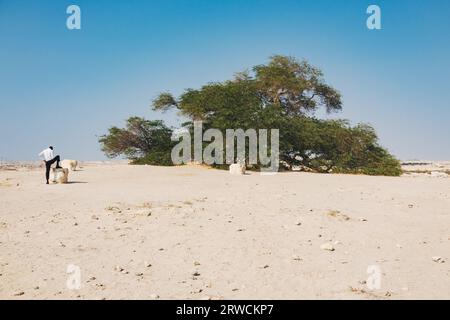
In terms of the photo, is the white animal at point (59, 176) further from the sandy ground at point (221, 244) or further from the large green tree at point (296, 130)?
the large green tree at point (296, 130)

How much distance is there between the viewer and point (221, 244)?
7602mm

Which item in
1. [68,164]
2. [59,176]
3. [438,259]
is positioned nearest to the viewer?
[438,259]

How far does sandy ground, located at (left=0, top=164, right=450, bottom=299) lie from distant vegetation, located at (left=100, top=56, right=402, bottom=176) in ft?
43.0

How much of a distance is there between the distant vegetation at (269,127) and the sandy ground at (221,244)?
43.0 ft

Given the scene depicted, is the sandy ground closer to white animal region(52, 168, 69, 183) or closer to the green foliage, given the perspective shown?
white animal region(52, 168, 69, 183)

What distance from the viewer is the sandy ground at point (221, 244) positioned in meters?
5.69

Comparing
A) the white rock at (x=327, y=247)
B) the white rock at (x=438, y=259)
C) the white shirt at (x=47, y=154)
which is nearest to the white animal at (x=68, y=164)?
the white shirt at (x=47, y=154)

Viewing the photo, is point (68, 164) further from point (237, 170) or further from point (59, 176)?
point (237, 170)

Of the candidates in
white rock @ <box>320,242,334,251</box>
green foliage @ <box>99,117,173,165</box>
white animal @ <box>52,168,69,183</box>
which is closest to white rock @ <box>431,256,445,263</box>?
white rock @ <box>320,242,334,251</box>

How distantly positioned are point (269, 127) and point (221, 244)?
18990 millimetres

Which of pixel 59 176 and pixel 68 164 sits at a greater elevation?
pixel 68 164

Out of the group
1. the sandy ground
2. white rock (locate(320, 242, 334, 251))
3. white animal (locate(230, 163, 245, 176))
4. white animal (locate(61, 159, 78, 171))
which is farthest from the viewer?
white animal (locate(61, 159, 78, 171))

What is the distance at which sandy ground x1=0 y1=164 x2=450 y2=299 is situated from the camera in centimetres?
569

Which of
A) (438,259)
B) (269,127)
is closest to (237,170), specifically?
(269,127)
